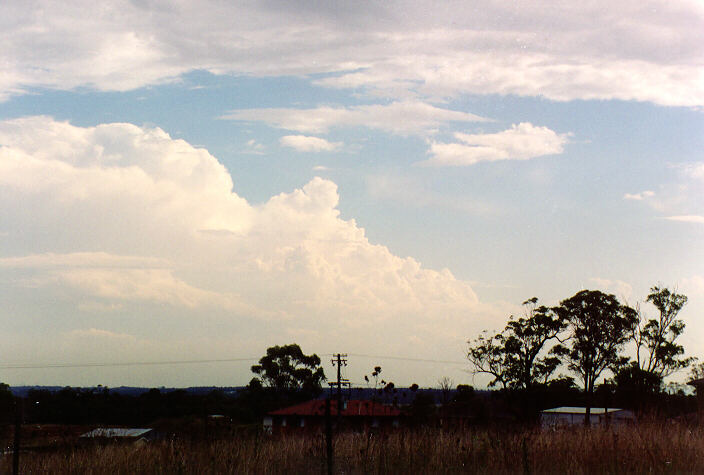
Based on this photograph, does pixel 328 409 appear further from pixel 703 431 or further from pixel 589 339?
pixel 589 339

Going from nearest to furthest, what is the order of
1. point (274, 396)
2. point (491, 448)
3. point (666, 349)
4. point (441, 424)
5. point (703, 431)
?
point (491, 448) → point (441, 424) → point (703, 431) → point (666, 349) → point (274, 396)

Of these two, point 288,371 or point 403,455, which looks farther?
point 288,371

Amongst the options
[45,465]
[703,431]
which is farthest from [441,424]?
[45,465]

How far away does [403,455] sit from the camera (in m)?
17.1

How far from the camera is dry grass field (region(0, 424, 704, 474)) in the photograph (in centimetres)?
1634

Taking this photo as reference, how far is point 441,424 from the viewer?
19422mm

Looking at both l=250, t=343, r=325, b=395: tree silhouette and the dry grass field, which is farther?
l=250, t=343, r=325, b=395: tree silhouette

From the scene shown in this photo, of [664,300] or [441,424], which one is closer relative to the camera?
[441,424]

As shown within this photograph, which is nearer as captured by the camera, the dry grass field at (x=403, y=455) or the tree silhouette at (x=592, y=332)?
the dry grass field at (x=403, y=455)

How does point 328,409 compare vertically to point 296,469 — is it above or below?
above

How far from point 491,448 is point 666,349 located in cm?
5070

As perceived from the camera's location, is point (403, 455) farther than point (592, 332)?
No

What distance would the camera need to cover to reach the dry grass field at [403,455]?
16.3 m

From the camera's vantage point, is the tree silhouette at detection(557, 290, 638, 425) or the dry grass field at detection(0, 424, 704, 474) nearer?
the dry grass field at detection(0, 424, 704, 474)
